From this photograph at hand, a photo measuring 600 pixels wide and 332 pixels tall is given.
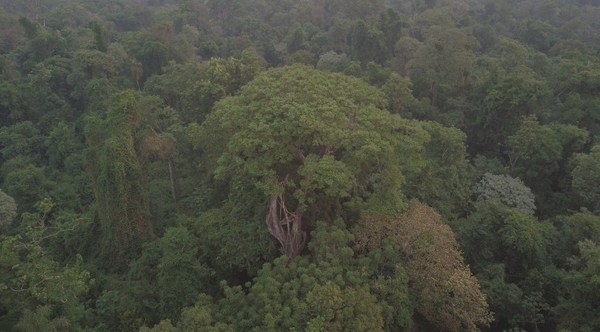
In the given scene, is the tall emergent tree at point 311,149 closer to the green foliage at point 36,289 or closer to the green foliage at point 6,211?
the green foliage at point 36,289

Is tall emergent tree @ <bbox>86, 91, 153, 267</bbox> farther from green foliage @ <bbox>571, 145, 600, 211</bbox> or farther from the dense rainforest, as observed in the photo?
green foliage @ <bbox>571, 145, 600, 211</bbox>

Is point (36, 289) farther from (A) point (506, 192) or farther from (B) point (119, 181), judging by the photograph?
(A) point (506, 192)

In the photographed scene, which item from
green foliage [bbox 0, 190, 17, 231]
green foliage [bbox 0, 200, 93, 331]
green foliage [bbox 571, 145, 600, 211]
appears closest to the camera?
green foliage [bbox 0, 200, 93, 331]

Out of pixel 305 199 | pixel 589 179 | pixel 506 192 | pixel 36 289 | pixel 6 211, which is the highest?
pixel 305 199

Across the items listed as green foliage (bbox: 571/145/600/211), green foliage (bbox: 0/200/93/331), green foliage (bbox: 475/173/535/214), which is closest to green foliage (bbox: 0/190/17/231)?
green foliage (bbox: 0/200/93/331)

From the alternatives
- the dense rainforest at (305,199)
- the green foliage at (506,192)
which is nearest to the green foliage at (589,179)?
the dense rainforest at (305,199)

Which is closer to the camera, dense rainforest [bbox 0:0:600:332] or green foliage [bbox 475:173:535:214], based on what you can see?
dense rainforest [bbox 0:0:600:332]

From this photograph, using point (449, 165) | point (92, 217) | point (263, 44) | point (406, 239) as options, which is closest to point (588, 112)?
point (449, 165)

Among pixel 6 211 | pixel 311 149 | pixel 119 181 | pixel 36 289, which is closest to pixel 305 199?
pixel 311 149
